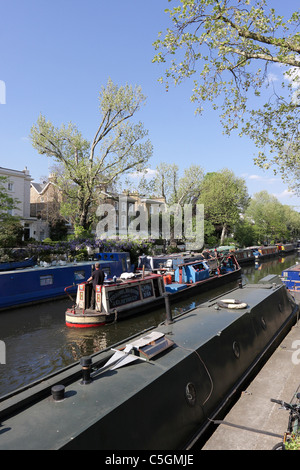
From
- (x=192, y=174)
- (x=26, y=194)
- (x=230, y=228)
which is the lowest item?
(x=230, y=228)

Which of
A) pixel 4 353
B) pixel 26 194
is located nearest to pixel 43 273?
pixel 4 353

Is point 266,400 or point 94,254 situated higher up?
point 94,254

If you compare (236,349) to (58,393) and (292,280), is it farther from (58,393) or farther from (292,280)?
(292,280)

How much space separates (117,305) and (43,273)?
675cm

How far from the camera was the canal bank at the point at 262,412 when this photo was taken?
4.53 metres

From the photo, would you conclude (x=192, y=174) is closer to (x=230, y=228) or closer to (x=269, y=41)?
(x=230, y=228)

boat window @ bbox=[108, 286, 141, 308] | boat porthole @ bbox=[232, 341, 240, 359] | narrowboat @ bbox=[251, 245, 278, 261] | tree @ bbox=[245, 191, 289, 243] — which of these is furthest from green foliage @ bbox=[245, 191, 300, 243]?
boat porthole @ bbox=[232, 341, 240, 359]

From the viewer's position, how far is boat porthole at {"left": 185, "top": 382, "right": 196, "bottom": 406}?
16.6 ft

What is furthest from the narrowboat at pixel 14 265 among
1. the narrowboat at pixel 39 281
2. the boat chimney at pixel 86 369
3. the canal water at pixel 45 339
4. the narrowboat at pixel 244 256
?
the narrowboat at pixel 244 256

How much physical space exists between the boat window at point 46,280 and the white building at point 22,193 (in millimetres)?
22327

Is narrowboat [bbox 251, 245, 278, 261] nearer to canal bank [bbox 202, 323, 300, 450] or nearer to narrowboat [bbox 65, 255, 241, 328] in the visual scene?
narrowboat [bbox 65, 255, 241, 328]

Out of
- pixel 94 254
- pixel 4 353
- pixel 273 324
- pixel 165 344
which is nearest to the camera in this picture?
pixel 165 344

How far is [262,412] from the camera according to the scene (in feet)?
18.1

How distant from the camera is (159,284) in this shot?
19125 millimetres
